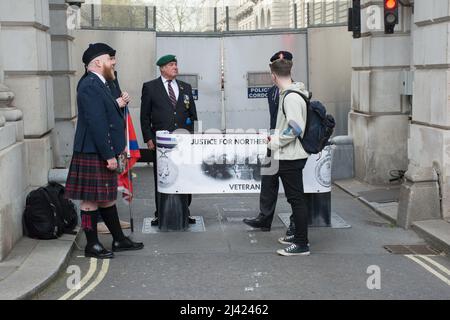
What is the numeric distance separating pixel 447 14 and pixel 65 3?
630 centimetres

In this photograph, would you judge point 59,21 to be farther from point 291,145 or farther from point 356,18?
point 291,145

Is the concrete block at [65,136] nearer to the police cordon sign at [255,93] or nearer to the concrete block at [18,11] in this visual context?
the concrete block at [18,11]

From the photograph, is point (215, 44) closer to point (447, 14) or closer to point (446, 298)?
point (447, 14)

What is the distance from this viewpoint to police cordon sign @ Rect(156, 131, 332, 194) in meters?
7.90

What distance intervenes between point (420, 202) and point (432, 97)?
1363 millimetres

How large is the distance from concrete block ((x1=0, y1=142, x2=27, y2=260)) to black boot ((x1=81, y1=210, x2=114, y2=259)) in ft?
2.29

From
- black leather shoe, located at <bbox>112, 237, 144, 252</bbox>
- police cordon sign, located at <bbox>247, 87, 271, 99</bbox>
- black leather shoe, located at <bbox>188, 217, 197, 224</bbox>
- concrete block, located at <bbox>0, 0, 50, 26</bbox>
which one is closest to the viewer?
black leather shoe, located at <bbox>112, 237, 144, 252</bbox>

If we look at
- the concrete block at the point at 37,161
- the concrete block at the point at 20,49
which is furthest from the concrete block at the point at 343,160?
the concrete block at the point at 20,49

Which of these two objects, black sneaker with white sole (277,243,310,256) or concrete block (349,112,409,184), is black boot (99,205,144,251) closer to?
black sneaker with white sole (277,243,310,256)

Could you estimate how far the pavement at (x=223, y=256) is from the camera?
229 inches

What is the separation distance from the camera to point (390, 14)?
1022 cm

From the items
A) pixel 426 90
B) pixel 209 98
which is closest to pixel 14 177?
pixel 426 90

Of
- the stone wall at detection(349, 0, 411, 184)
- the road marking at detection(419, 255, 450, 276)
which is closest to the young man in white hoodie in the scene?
the road marking at detection(419, 255, 450, 276)

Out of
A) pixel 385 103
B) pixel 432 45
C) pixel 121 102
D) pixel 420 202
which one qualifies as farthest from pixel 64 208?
pixel 385 103
